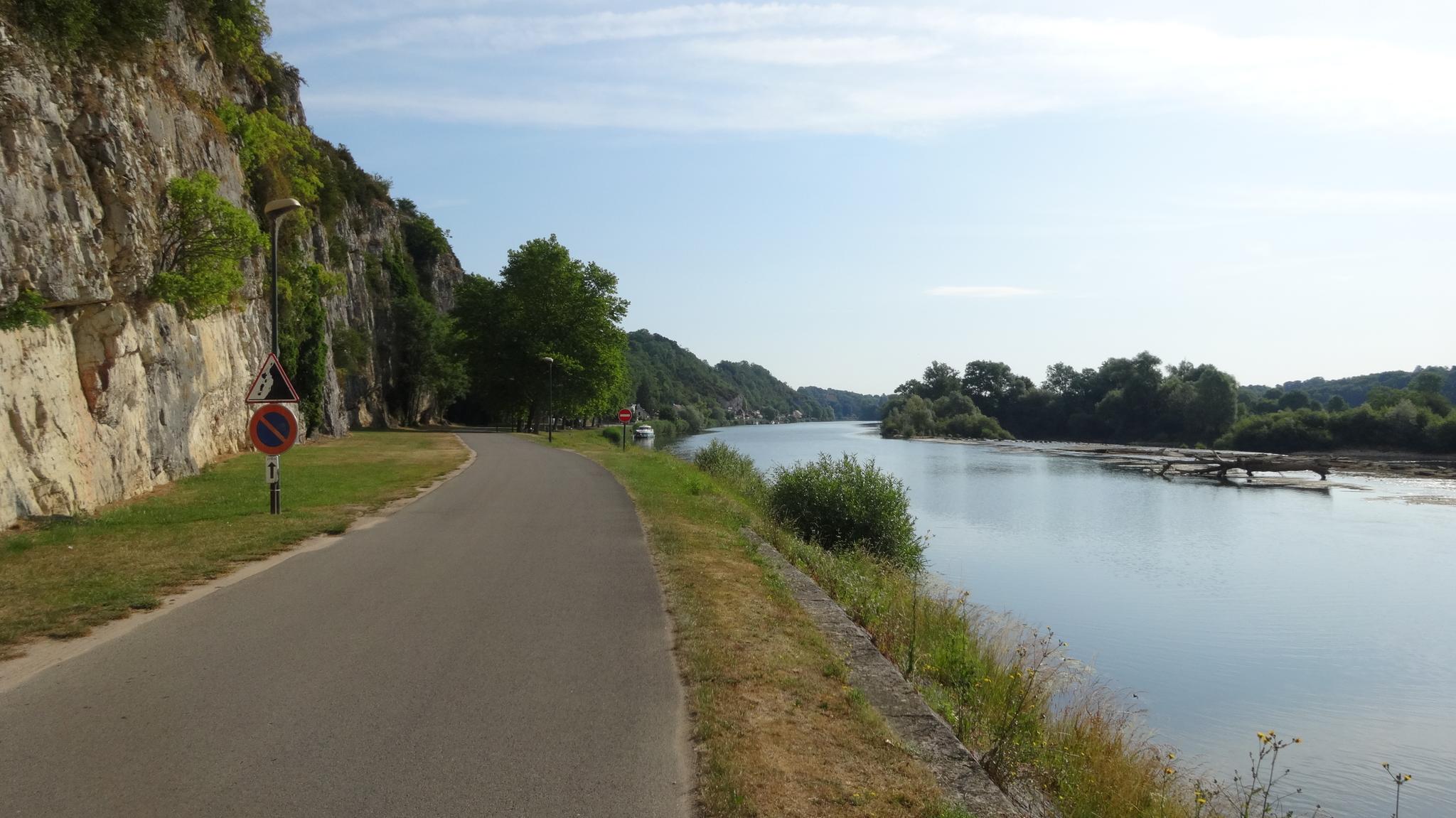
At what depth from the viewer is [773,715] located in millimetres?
5305

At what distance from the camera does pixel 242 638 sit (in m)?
6.62

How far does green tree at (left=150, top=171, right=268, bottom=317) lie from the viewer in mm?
17828

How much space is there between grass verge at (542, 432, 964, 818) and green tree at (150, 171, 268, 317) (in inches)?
526

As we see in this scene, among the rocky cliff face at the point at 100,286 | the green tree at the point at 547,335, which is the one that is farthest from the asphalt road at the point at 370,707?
the green tree at the point at 547,335

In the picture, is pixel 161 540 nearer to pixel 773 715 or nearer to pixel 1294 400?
pixel 773 715

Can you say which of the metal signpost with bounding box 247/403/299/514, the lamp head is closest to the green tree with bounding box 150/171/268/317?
the lamp head

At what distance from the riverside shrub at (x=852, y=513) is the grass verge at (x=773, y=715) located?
804 centimetres

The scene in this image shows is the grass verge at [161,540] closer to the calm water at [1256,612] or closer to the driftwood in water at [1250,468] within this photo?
the calm water at [1256,612]

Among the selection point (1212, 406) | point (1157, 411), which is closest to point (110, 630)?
point (1212, 406)

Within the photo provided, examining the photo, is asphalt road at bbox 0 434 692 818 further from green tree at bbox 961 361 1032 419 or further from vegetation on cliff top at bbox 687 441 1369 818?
green tree at bbox 961 361 1032 419

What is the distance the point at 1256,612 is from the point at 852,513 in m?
7.55

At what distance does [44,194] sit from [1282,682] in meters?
18.8

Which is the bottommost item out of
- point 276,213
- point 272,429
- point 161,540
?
point 161,540

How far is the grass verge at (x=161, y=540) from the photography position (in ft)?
24.2
